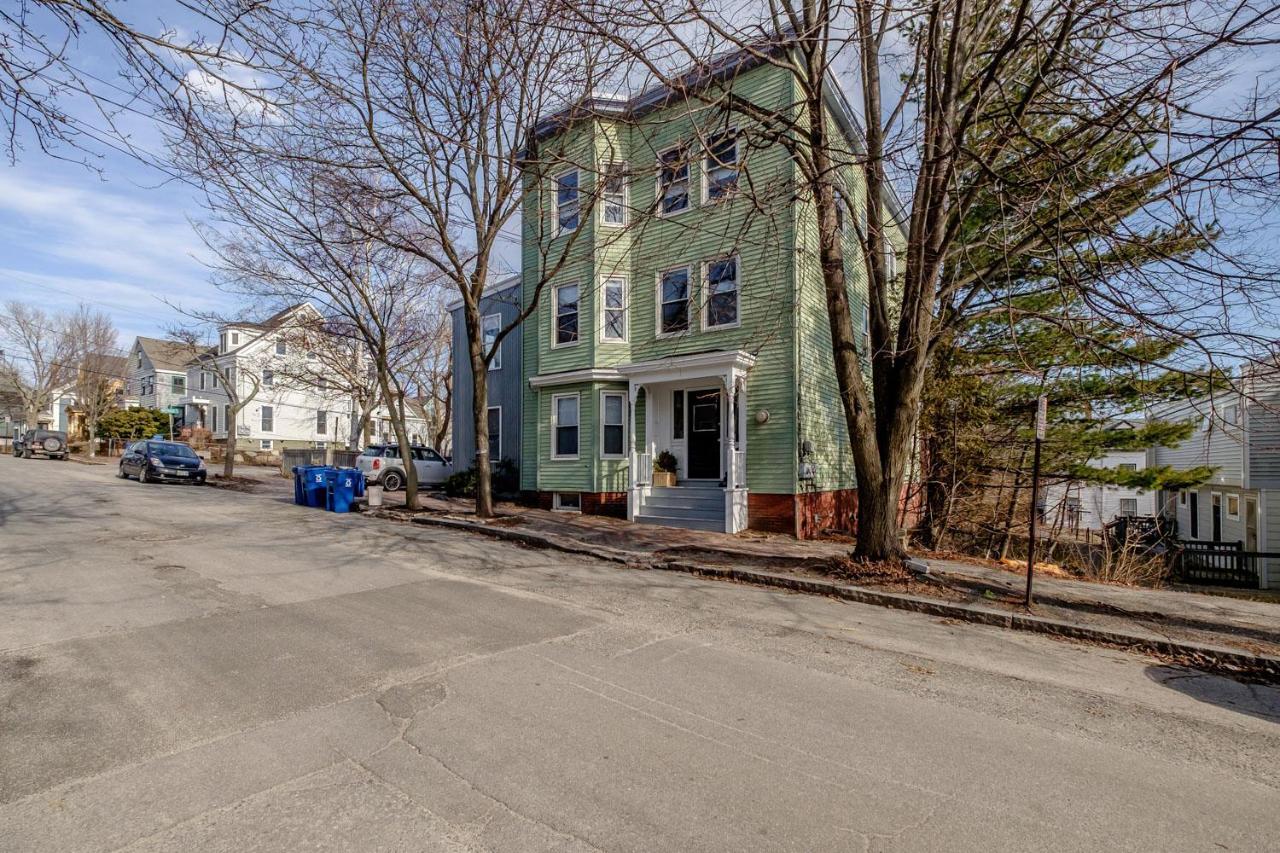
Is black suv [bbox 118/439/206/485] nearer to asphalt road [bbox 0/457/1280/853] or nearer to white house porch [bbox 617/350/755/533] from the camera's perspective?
white house porch [bbox 617/350/755/533]

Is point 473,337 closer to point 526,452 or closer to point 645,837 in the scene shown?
point 526,452

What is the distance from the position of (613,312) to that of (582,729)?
544 inches

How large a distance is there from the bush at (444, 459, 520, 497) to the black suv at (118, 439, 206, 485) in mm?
10073

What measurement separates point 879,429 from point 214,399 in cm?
5294

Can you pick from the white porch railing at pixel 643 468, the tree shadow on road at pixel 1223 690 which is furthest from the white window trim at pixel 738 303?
the tree shadow on road at pixel 1223 690

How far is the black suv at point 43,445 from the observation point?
127 feet

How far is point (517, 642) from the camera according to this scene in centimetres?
569

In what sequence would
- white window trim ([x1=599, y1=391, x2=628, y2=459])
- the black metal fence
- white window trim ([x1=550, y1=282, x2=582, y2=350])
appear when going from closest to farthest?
the black metal fence, white window trim ([x1=599, y1=391, x2=628, y2=459]), white window trim ([x1=550, y1=282, x2=582, y2=350])

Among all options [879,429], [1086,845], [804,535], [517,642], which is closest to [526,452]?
[804,535]

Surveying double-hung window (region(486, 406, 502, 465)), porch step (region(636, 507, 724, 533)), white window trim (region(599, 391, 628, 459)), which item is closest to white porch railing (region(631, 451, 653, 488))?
porch step (region(636, 507, 724, 533))

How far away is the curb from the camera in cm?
593

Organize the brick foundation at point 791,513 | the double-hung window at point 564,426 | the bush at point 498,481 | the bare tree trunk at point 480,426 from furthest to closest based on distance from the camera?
the bush at point 498,481
the double-hung window at point 564,426
the bare tree trunk at point 480,426
the brick foundation at point 791,513

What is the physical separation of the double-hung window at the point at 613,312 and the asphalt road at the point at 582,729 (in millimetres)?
10249

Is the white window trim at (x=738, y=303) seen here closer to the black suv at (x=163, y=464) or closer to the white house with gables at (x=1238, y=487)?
the white house with gables at (x=1238, y=487)
